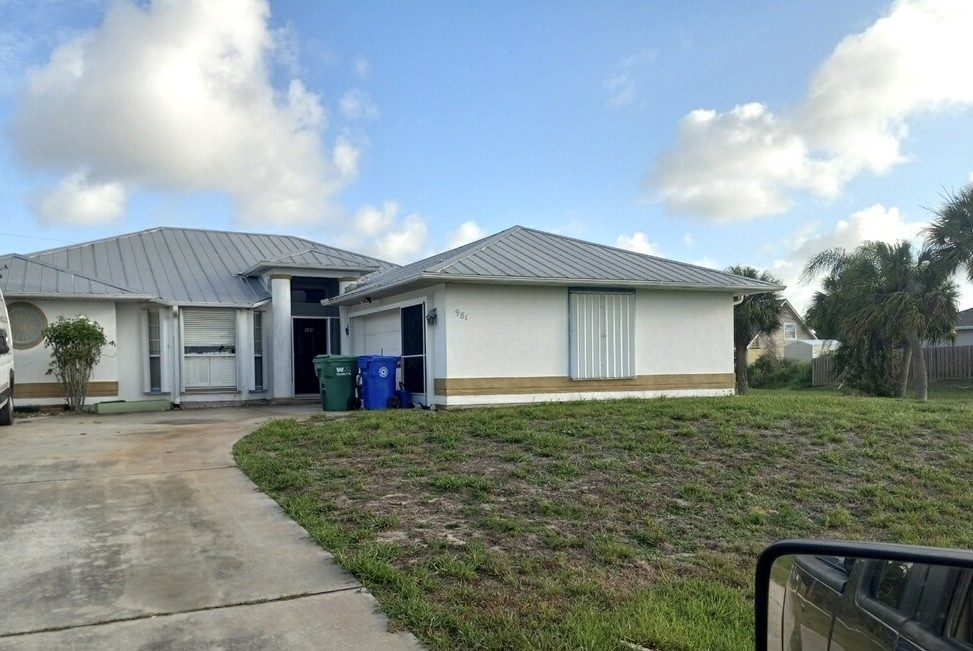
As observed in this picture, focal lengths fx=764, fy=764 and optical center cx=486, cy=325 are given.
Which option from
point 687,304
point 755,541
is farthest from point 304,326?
point 755,541

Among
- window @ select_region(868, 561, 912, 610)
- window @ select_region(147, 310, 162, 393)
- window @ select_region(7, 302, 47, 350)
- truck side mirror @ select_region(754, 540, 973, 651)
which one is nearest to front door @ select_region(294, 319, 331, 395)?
window @ select_region(147, 310, 162, 393)

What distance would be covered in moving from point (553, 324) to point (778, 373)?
25.2 meters

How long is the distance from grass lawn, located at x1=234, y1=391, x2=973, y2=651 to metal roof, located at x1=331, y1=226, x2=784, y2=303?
3.09 m

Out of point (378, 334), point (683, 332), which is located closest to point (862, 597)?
point (683, 332)

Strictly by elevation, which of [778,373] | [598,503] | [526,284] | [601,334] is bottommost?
[778,373]

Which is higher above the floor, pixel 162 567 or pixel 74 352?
pixel 74 352

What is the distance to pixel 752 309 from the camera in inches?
1134

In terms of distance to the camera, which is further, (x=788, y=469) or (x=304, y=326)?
(x=304, y=326)

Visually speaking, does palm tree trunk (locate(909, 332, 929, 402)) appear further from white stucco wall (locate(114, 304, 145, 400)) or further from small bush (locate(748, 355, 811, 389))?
white stucco wall (locate(114, 304, 145, 400))

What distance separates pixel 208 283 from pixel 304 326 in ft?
8.66

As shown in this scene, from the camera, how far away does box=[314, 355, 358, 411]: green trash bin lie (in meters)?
15.7

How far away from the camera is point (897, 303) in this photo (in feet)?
73.6

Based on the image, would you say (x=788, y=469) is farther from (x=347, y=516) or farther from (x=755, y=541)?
(x=347, y=516)

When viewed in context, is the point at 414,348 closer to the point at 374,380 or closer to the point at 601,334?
the point at 374,380
